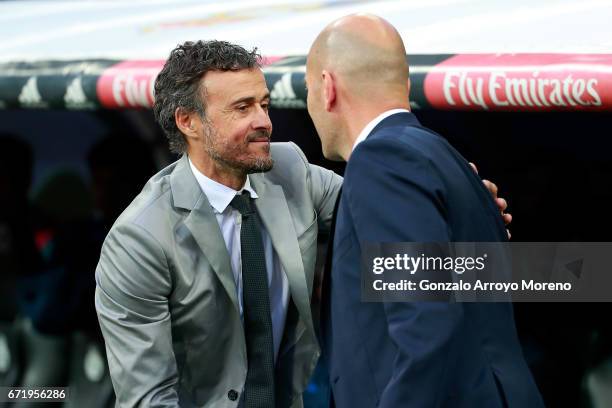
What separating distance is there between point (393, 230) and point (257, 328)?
0.62 metres

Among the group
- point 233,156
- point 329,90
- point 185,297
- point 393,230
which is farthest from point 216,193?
point 393,230

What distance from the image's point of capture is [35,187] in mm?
4176

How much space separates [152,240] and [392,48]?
614mm

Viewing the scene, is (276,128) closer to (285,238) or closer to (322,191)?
(322,191)

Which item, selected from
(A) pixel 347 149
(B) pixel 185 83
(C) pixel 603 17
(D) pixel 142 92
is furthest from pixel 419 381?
(C) pixel 603 17

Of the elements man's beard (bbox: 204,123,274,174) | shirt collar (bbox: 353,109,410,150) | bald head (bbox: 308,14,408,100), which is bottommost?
man's beard (bbox: 204,123,274,174)

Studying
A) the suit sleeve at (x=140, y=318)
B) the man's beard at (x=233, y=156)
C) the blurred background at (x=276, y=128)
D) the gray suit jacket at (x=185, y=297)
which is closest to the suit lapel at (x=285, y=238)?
the gray suit jacket at (x=185, y=297)

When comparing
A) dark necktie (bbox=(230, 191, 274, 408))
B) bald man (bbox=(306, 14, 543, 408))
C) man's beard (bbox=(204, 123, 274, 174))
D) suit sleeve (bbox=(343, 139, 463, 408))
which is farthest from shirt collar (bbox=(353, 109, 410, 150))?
dark necktie (bbox=(230, 191, 274, 408))

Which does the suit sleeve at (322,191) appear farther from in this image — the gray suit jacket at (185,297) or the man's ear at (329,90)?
the man's ear at (329,90)

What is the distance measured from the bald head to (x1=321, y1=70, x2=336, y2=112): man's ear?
15mm

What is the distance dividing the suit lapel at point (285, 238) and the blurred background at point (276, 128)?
0.40 m

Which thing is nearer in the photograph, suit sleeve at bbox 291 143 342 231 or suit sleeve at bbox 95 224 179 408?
suit sleeve at bbox 95 224 179 408

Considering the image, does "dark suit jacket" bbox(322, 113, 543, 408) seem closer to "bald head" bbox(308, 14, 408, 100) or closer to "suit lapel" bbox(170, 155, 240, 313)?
"bald head" bbox(308, 14, 408, 100)

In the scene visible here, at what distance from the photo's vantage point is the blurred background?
8.00 ft
